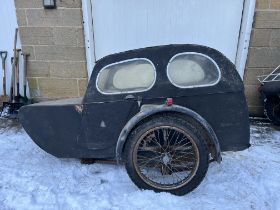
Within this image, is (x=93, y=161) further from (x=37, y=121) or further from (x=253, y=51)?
(x=253, y=51)

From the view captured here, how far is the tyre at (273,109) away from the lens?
4.33 meters

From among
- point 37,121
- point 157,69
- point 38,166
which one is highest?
point 157,69

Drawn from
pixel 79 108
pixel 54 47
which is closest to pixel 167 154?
pixel 79 108

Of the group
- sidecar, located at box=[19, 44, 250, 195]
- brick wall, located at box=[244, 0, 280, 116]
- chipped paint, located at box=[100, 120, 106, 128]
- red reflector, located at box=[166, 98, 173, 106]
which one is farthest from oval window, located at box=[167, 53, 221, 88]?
brick wall, located at box=[244, 0, 280, 116]

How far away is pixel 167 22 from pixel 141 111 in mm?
2176

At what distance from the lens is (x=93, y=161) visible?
345cm

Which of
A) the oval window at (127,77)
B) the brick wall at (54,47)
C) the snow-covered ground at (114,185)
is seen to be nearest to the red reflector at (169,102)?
the oval window at (127,77)

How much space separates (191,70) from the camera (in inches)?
114

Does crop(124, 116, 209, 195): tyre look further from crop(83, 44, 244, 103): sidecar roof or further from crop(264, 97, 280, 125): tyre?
crop(264, 97, 280, 125): tyre

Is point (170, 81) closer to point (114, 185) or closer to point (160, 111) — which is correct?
point (160, 111)

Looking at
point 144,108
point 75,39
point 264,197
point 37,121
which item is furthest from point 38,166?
point 264,197

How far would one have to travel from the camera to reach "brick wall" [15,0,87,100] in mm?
4492

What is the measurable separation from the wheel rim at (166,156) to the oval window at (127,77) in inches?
19.7

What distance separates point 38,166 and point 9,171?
1.02 feet
